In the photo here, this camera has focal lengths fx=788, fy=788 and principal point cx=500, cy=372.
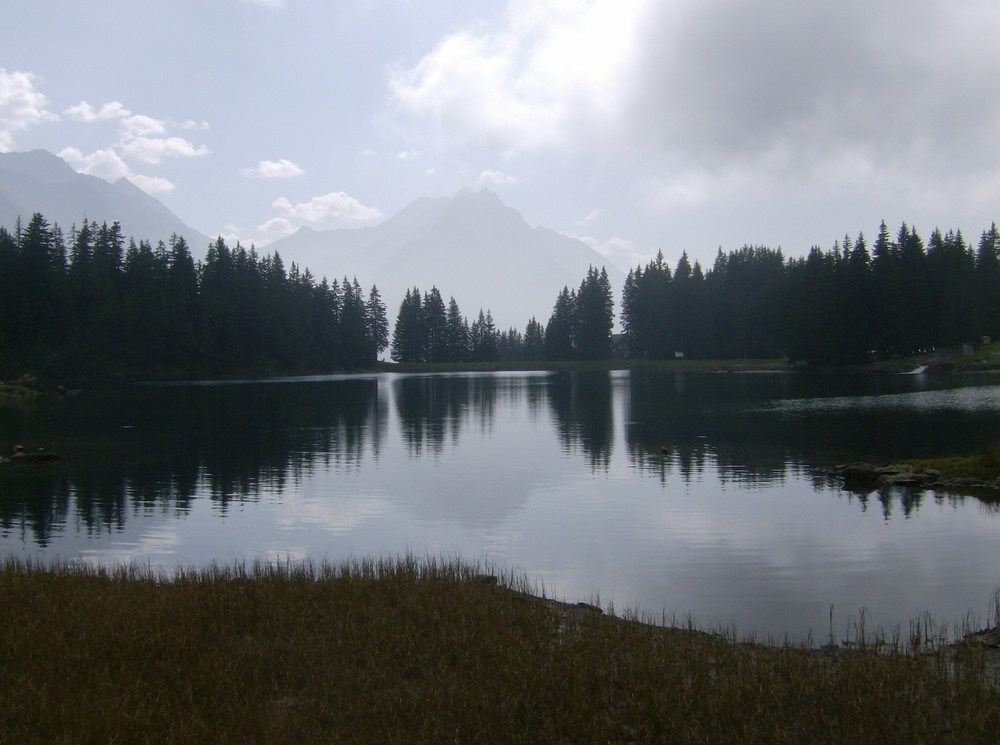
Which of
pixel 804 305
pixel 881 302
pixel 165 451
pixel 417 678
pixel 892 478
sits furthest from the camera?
pixel 804 305

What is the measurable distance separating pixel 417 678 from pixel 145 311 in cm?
14078

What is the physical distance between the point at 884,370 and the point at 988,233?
6231 centimetres

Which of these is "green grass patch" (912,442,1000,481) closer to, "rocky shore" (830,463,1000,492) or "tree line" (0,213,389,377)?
"rocky shore" (830,463,1000,492)

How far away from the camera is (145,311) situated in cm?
13638

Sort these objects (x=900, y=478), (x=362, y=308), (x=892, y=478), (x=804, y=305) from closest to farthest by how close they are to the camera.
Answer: (x=900, y=478)
(x=892, y=478)
(x=804, y=305)
(x=362, y=308)

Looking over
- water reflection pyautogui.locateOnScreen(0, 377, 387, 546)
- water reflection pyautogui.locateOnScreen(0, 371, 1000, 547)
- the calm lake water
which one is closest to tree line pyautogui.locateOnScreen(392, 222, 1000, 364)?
water reflection pyautogui.locateOnScreen(0, 371, 1000, 547)

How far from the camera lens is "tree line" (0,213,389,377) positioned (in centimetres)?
12600

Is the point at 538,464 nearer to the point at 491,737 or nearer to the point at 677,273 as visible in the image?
the point at 491,737

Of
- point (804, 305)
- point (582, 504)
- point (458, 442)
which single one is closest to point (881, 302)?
point (804, 305)

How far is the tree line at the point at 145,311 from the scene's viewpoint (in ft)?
413

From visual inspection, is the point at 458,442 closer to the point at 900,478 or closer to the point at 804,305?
the point at 900,478

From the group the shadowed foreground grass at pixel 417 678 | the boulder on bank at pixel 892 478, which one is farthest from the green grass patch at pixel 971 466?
the shadowed foreground grass at pixel 417 678

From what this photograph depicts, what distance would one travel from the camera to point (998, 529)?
24.0 m

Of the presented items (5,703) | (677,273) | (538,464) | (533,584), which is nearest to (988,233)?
(677,273)
